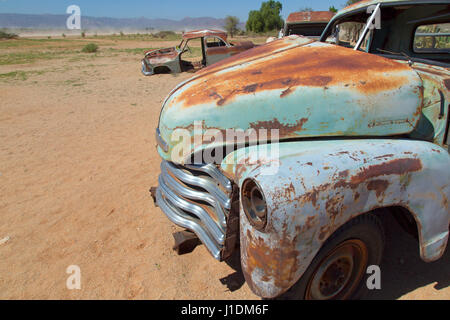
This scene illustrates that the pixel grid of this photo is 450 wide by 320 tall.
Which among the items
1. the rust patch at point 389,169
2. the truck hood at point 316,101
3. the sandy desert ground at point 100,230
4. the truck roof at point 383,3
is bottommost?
the sandy desert ground at point 100,230

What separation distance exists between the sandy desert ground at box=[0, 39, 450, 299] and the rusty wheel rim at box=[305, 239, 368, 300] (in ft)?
1.14

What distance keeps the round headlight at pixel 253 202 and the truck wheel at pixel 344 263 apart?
425mm

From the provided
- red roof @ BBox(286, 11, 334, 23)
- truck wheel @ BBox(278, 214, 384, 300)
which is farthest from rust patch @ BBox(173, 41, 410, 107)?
red roof @ BBox(286, 11, 334, 23)

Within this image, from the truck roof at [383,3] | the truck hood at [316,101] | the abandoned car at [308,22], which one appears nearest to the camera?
the truck hood at [316,101]

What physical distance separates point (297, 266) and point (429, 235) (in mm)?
969

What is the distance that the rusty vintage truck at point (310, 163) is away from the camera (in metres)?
1.62

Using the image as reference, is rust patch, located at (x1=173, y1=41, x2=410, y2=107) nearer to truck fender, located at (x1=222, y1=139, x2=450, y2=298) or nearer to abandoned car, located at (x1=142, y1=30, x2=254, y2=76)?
truck fender, located at (x1=222, y1=139, x2=450, y2=298)

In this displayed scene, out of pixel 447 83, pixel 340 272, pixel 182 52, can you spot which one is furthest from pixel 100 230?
pixel 182 52

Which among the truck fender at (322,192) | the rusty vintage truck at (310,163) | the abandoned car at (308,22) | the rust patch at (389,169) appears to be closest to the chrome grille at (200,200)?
the rusty vintage truck at (310,163)

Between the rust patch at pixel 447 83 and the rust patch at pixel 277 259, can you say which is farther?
the rust patch at pixel 447 83

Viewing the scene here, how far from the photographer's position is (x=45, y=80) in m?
11.4

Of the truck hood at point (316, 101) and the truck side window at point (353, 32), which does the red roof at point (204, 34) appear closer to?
the truck side window at point (353, 32)

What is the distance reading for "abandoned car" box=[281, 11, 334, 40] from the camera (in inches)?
402
